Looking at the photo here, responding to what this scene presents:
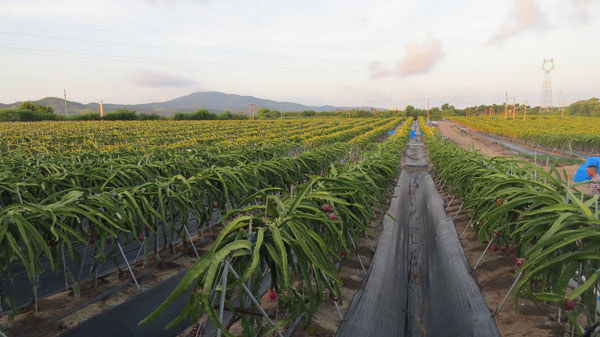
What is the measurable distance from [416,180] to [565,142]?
18.4 meters

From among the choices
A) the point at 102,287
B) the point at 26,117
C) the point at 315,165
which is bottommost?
the point at 102,287

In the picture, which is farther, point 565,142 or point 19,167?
point 565,142

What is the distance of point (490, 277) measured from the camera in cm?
438

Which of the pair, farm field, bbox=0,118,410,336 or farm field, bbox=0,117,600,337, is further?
farm field, bbox=0,118,410,336

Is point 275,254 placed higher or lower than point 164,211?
higher

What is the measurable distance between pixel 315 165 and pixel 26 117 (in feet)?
203

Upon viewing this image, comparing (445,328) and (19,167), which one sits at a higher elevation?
(19,167)

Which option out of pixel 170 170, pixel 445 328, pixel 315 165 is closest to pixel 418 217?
pixel 315 165

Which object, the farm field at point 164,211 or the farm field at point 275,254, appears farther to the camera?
the farm field at point 164,211

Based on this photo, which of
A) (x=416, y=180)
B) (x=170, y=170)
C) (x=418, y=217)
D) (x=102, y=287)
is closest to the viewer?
(x=102, y=287)

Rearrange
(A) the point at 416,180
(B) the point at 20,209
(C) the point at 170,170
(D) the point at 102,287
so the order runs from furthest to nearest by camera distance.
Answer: (A) the point at 416,180 → (C) the point at 170,170 → (D) the point at 102,287 → (B) the point at 20,209

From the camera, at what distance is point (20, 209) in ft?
9.25

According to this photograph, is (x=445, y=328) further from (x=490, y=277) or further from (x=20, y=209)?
(x=20, y=209)

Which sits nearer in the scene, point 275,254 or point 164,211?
point 275,254
